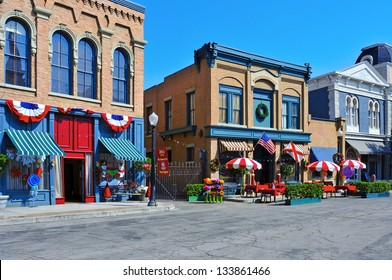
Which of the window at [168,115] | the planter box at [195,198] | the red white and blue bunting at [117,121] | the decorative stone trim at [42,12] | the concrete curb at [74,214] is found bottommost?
the planter box at [195,198]

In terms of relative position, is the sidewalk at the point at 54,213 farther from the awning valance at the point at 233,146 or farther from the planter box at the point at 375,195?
the planter box at the point at 375,195

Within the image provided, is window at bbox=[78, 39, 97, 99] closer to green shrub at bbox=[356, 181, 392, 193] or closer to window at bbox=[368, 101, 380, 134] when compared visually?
green shrub at bbox=[356, 181, 392, 193]

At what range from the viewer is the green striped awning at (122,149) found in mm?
19919

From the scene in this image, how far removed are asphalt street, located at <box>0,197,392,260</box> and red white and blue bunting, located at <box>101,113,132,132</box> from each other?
6.69m

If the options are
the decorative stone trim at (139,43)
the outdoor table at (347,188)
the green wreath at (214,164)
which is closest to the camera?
the decorative stone trim at (139,43)

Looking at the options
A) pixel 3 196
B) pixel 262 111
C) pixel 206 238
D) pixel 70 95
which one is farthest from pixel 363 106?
pixel 3 196

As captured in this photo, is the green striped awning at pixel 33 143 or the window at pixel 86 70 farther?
the window at pixel 86 70

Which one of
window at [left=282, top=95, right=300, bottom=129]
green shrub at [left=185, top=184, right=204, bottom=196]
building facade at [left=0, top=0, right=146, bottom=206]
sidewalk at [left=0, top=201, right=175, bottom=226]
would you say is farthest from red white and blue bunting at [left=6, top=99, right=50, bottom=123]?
window at [left=282, top=95, right=300, bottom=129]

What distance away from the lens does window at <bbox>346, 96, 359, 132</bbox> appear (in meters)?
34.6

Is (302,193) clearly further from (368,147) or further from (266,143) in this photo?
(368,147)

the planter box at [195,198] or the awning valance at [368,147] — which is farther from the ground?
the awning valance at [368,147]

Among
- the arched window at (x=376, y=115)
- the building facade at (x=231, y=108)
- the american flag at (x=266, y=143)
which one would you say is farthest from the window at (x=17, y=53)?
the arched window at (x=376, y=115)

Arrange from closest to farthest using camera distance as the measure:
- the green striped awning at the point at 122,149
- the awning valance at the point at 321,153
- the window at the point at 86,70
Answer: the green striped awning at the point at 122,149 < the window at the point at 86,70 < the awning valance at the point at 321,153

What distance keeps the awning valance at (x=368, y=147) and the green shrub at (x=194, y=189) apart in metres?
16.2
